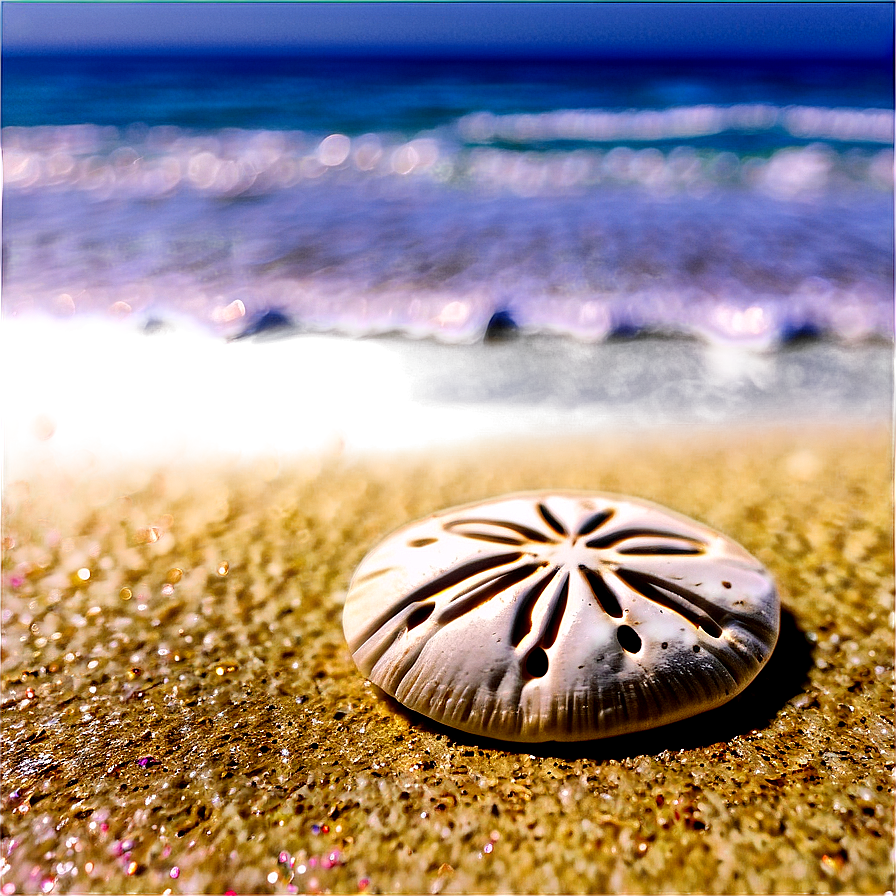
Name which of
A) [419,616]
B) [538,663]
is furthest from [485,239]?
[538,663]

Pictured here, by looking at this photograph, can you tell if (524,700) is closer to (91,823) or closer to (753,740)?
(753,740)

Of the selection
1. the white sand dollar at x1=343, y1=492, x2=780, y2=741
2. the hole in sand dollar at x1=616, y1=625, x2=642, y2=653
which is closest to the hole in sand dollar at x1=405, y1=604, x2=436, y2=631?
the white sand dollar at x1=343, y1=492, x2=780, y2=741

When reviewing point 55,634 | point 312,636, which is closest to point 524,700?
point 312,636

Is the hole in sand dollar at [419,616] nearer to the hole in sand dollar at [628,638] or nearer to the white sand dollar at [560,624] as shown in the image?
the white sand dollar at [560,624]

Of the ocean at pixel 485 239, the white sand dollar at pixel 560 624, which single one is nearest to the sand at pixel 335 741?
the white sand dollar at pixel 560 624

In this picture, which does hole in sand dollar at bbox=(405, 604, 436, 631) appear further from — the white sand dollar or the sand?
the sand
